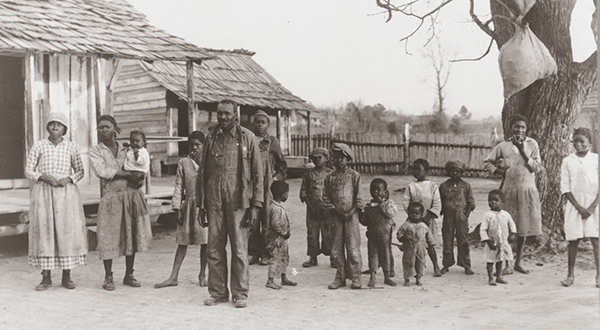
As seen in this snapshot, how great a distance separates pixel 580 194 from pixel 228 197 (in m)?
3.30

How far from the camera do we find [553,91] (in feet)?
22.7

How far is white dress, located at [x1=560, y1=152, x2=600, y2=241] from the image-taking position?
5.29 metres

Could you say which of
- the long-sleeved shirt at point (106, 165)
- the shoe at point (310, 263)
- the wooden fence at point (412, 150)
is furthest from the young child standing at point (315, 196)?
the wooden fence at point (412, 150)

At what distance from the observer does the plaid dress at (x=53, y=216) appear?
531 cm

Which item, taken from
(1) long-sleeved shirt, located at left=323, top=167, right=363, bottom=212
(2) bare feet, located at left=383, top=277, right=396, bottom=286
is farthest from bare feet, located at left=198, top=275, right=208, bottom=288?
(2) bare feet, located at left=383, top=277, right=396, bottom=286

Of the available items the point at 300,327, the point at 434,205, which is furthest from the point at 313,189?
the point at 300,327

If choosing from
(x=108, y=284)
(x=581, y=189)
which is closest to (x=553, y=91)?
(x=581, y=189)

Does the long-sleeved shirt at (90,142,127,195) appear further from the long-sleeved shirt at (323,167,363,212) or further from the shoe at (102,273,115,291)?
the long-sleeved shirt at (323,167,363,212)

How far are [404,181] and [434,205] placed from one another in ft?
39.1

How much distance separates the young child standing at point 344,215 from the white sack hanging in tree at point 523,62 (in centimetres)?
191

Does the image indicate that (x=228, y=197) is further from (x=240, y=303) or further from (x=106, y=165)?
(x=106, y=165)

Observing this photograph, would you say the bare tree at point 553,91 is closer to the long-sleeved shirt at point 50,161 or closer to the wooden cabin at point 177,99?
the long-sleeved shirt at point 50,161

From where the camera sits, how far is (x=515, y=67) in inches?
227

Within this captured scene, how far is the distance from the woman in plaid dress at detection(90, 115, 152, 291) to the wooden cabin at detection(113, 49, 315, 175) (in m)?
11.7
